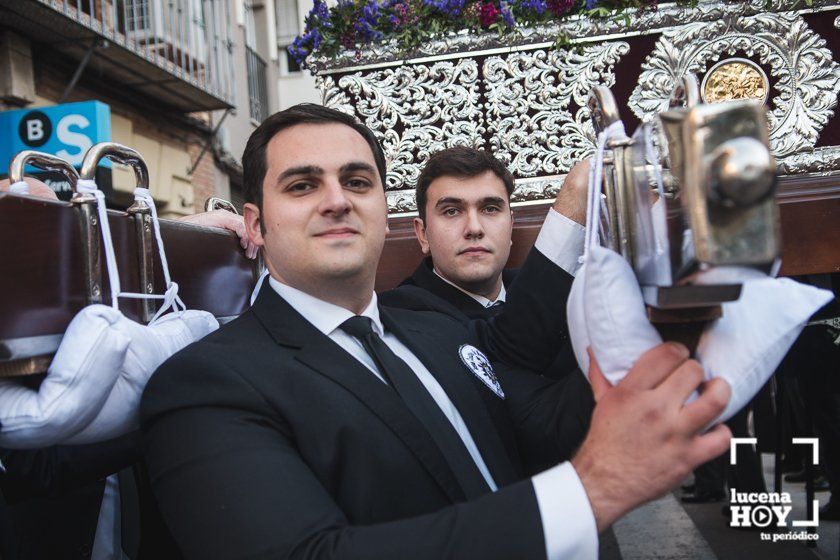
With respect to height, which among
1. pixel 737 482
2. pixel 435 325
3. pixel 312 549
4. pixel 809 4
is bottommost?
pixel 737 482

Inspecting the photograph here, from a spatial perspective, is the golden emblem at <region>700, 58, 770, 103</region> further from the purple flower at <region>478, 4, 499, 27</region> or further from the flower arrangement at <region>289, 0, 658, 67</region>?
the purple flower at <region>478, 4, 499, 27</region>

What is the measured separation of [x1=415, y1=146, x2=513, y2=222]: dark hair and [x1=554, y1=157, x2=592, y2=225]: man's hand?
3.58 ft

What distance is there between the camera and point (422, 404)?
5.20 ft

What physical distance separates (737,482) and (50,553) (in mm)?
3654

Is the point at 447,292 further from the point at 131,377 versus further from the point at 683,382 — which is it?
the point at 683,382

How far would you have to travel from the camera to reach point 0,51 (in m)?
6.00

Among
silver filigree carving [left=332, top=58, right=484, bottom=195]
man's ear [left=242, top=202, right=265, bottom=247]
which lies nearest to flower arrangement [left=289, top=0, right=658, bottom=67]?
silver filigree carving [left=332, top=58, right=484, bottom=195]

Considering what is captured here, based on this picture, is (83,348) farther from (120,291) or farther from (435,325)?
(435,325)

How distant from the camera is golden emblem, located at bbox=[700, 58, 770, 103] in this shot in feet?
8.07

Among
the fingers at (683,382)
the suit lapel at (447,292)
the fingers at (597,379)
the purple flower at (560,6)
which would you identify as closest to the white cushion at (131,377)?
the fingers at (597,379)

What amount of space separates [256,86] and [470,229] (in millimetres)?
11431

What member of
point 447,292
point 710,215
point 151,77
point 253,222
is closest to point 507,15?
point 447,292

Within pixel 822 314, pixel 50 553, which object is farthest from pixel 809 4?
pixel 50 553

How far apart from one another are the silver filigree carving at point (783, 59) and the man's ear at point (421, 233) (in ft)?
3.36
